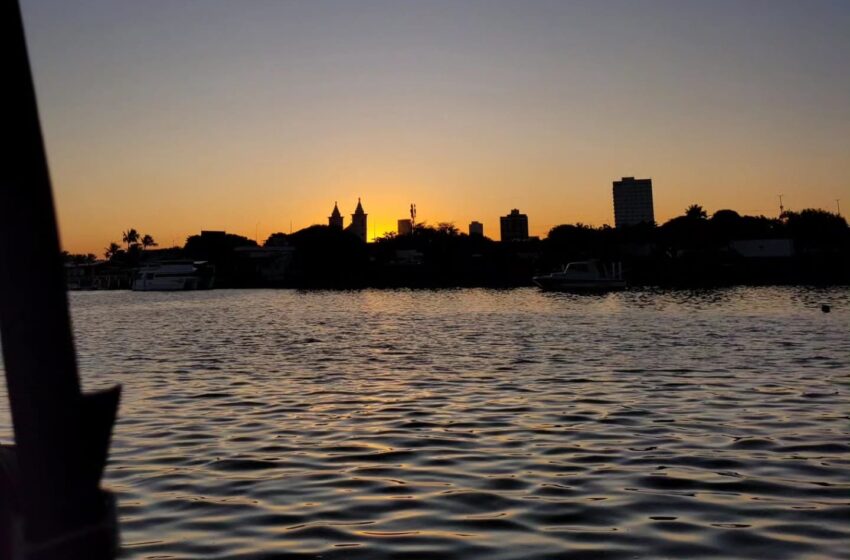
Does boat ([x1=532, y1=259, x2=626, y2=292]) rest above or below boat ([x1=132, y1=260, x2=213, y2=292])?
below

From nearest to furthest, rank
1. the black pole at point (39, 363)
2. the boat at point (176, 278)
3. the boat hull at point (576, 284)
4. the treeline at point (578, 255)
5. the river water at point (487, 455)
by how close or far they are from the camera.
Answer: the black pole at point (39, 363) < the river water at point (487, 455) < the boat hull at point (576, 284) < the treeline at point (578, 255) < the boat at point (176, 278)

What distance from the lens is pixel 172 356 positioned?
85.2 ft

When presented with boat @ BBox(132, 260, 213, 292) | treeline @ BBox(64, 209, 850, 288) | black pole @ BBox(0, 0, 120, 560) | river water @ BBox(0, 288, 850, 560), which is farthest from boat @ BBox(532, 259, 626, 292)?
black pole @ BBox(0, 0, 120, 560)

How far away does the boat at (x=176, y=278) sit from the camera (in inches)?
5600

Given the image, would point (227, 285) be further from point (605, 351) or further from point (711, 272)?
point (605, 351)

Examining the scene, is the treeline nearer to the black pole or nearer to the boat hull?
the boat hull

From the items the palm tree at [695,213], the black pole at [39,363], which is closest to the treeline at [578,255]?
the palm tree at [695,213]

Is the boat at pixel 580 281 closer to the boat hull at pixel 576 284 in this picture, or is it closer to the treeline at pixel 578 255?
the boat hull at pixel 576 284

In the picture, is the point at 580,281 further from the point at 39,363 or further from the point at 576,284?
the point at 39,363

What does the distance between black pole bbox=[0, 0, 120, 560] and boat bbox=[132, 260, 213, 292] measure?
14528cm

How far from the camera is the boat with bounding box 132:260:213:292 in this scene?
142 metres

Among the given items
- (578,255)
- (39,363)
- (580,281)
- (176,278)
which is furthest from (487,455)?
(176,278)

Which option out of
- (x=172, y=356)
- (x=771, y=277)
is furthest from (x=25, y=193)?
(x=771, y=277)

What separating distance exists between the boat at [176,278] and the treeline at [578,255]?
40.1 feet
